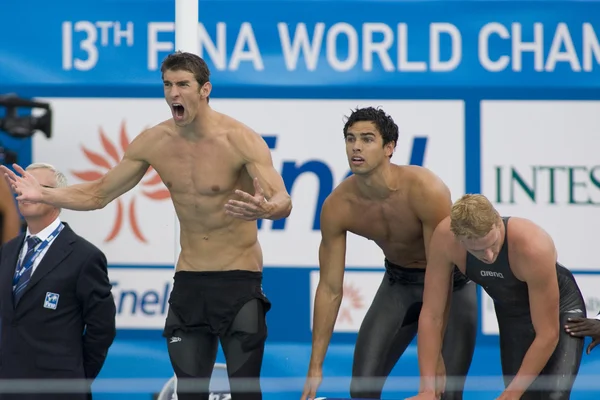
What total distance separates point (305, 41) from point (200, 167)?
1.14 metres

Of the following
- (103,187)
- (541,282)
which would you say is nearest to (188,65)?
(103,187)

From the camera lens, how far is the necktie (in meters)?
4.12

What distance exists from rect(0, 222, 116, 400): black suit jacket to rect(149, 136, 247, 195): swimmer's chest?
0.47m

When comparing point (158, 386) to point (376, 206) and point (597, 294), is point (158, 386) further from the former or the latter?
point (597, 294)

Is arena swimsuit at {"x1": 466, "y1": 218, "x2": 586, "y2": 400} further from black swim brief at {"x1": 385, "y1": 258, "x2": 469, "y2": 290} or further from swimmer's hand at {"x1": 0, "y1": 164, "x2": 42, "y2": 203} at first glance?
swimmer's hand at {"x1": 0, "y1": 164, "x2": 42, "y2": 203}

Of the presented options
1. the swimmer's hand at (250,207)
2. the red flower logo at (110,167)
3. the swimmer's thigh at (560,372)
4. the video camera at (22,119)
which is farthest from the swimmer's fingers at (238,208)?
the video camera at (22,119)

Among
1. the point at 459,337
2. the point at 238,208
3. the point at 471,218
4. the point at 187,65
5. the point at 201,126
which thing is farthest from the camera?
the point at 459,337

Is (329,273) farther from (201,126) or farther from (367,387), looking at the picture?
(201,126)

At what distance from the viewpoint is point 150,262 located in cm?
491

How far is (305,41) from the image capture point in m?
4.87

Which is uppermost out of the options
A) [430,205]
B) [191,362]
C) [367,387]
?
[430,205]

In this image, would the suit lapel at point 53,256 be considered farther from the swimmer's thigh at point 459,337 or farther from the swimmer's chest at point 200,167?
the swimmer's thigh at point 459,337

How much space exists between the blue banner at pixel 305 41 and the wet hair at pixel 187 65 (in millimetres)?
956

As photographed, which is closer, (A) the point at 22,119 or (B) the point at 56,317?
(B) the point at 56,317
